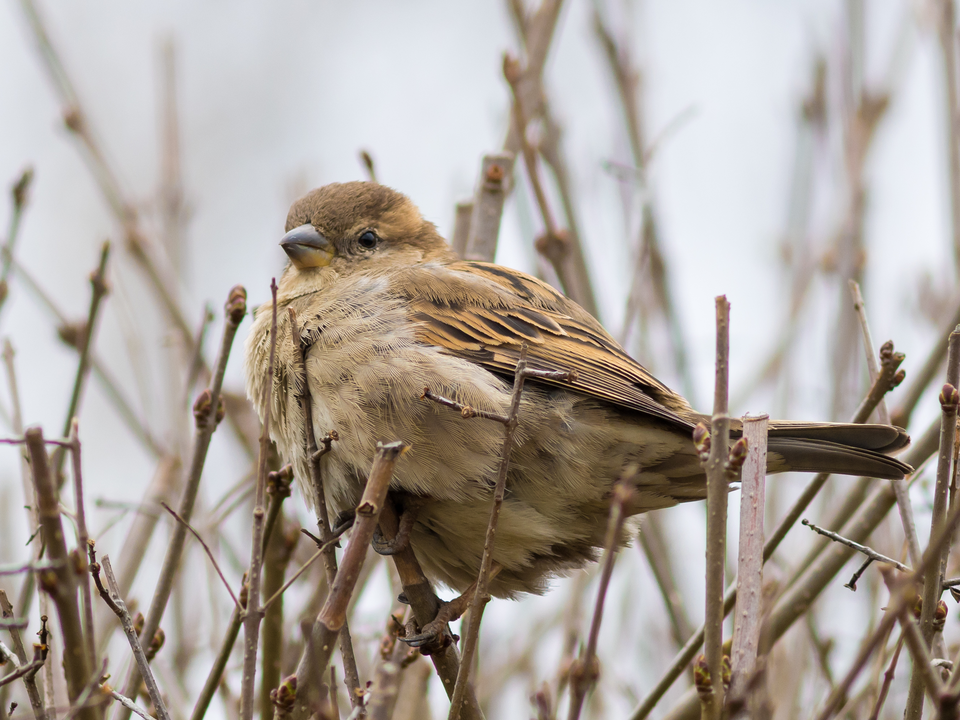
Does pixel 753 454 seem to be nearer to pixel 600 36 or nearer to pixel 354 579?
pixel 354 579

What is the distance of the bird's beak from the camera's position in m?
3.96

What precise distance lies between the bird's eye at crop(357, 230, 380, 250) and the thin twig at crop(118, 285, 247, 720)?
64.8 inches

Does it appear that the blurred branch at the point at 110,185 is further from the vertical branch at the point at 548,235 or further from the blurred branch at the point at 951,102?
the blurred branch at the point at 951,102

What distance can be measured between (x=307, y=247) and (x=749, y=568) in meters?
2.50

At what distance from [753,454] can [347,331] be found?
1601 millimetres

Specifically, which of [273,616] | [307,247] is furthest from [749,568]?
[307,247]

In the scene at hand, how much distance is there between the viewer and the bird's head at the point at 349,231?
13.1 feet

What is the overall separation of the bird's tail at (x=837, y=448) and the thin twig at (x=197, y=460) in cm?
164

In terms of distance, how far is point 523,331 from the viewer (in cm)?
351

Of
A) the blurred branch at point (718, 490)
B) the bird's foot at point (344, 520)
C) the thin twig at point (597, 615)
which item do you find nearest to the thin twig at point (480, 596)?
the thin twig at point (597, 615)

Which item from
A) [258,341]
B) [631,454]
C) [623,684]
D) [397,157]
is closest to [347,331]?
[258,341]

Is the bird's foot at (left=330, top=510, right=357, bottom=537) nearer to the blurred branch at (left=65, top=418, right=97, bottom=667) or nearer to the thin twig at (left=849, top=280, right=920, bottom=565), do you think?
the blurred branch at (left=65, top=418, right=97, bottom=667)

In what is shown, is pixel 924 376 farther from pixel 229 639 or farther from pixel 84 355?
pixel 84 355

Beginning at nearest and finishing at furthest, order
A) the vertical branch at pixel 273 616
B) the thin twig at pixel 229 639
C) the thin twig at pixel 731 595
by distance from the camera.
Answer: the thin twig at pixel 229 639
the thin twig at pixel 731 595
the vertical branch at pixel 273 616
